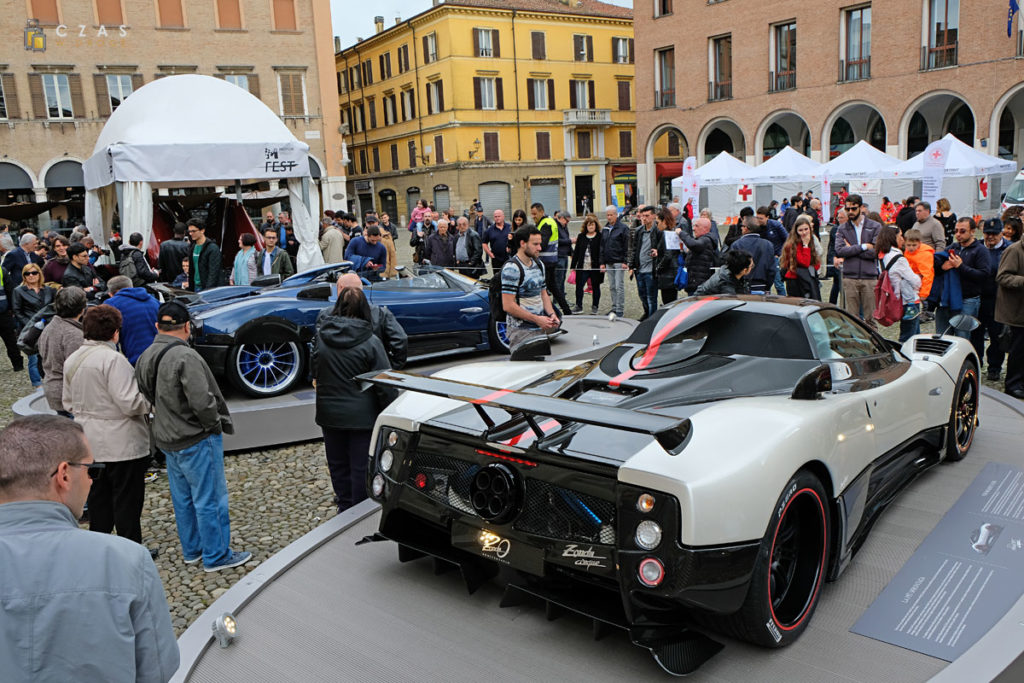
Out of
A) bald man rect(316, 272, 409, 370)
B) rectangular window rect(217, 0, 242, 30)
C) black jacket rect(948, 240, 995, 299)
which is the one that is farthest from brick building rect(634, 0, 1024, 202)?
bald man rect(316, 272, 409, 370)

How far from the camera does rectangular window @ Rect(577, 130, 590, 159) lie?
166 ft

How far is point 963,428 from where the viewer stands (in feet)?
17.1

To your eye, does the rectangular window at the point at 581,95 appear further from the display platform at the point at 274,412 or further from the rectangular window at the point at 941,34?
the display platform at the point at 274,412

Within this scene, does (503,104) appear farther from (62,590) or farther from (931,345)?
(62,590)

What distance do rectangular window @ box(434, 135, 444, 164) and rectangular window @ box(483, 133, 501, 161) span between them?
2566mm

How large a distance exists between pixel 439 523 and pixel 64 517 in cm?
178

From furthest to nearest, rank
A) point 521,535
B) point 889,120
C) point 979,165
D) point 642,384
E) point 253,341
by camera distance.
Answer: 1. point 889,120
2. point 979,165
3. point 253,341
4. point 642,384
5. point 521,535

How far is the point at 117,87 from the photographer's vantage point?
32562mm

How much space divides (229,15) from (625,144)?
27139 millimetres

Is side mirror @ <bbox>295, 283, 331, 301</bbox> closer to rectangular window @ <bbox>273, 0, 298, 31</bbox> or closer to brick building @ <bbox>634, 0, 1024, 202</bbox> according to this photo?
brick building @ <bbox>634, 0, 1024, 202</bbox>

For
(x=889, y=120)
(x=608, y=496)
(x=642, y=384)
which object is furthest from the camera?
(x=889, y=120)

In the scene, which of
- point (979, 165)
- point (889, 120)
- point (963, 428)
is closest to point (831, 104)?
point (889, 120)

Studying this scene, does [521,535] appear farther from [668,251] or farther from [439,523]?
[668,251]

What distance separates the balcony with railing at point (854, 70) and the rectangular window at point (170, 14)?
89.7 feet
